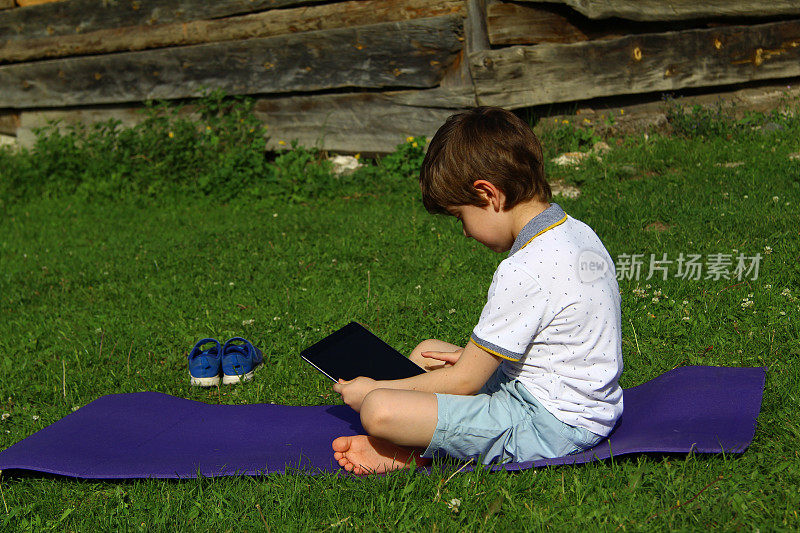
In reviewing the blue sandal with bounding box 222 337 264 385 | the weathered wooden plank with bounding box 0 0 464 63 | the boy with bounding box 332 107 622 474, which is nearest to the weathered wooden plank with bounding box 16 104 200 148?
the weathered wooden plank with bounding box 0 0 464 63

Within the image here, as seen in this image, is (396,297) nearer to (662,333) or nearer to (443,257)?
(443,257)

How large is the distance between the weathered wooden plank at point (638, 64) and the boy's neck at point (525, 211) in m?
3.97

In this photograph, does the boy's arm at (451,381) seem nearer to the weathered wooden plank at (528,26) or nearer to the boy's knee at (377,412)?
the boy's knee at (377,412)

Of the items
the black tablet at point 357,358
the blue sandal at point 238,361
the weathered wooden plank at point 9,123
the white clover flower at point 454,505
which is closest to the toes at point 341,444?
the black tablet at point 357,358

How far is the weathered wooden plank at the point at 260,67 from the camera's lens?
21.2 ft

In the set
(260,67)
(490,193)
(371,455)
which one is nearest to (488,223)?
(490,193)

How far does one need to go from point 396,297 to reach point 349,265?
70cm

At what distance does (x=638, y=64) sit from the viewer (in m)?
6.43

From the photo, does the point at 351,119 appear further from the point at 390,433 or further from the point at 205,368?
the point at 390,433

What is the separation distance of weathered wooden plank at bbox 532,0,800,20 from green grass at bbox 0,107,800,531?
99cm

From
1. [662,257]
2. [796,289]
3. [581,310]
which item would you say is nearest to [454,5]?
[662,257]

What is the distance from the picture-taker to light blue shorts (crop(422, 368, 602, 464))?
8.05 ft

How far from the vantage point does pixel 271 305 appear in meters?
4.40

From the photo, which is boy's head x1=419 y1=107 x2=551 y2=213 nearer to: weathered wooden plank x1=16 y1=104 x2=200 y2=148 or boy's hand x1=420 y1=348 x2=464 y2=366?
boy's hand x1=420 y1=348 x2=464 y2=366
